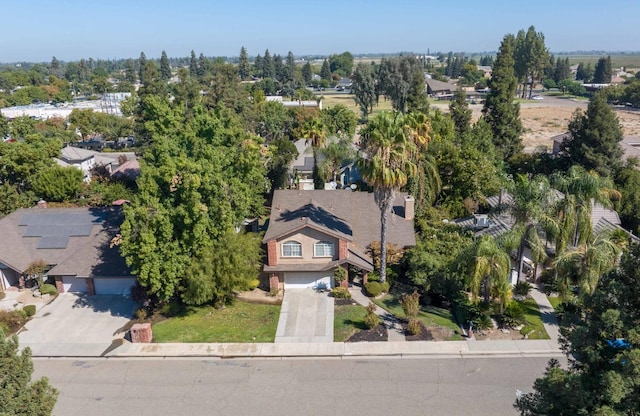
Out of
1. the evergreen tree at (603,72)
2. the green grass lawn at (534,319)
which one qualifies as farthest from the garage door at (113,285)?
the evergreen tree at (603,72)

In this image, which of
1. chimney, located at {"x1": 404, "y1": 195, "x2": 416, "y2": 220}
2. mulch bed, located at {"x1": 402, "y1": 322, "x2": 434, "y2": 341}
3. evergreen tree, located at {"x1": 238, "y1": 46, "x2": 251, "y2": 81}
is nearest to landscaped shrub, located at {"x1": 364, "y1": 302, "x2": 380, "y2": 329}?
mulch bed, located at {"x1": 402, "y1": 322, "x2": 434, "y2": 341}

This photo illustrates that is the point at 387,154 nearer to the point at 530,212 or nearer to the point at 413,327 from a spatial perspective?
the point at 530,212

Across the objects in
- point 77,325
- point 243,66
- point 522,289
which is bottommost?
point 77,325

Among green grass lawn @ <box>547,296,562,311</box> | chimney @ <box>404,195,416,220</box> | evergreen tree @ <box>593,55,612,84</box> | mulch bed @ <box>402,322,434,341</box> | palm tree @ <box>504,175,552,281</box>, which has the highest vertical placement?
evergreen tree @ <box>593,55,612,84</box>

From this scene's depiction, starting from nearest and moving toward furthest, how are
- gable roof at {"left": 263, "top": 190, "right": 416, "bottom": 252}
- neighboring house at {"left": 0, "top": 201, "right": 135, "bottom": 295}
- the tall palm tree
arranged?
1. the tall palm tree
2. gable roof at {"left": 263, "top": 190, "right": 416, "bottom": 252}
3. neighboring house at {"left": 0, "top": 201, "right": 135, "bottom": 295}

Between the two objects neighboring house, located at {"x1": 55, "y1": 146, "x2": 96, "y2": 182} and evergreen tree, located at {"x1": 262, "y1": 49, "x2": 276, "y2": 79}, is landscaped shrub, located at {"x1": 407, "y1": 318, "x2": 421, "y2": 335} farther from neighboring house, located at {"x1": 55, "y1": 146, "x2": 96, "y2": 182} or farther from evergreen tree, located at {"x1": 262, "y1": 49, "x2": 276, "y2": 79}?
evergreen tree, located at {"x1": 262, "y1": 49, "x2": 276, "y2": 79}

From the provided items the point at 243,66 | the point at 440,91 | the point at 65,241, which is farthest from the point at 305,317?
the point at 243,66
